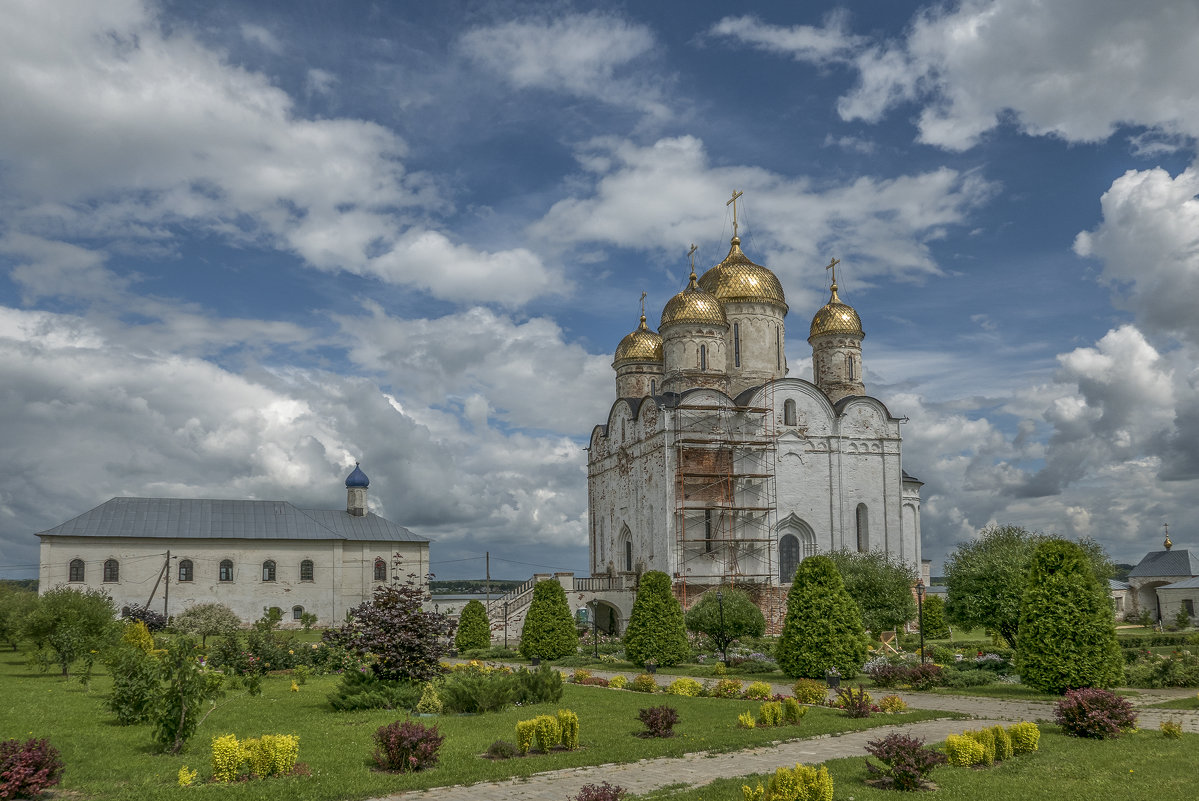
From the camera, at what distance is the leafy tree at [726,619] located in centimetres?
2511

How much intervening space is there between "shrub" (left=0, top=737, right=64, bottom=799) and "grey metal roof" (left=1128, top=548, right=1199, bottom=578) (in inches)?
2095

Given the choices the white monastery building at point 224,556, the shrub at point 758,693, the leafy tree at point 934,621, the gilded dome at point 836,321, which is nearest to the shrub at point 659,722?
the shrub at point 758,693

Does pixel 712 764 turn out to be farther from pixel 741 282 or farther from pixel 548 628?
pixel 741 282

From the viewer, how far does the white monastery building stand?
42500 mm

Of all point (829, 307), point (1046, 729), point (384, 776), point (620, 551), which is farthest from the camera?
point (829, 307)

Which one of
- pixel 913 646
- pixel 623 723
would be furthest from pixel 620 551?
pixel 623 723

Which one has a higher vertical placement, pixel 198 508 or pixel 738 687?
pixel 198 508

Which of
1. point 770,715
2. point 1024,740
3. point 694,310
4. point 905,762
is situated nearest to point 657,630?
point 770,715

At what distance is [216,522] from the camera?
4519cm

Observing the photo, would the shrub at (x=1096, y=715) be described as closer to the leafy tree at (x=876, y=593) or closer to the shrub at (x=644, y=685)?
the shrub at (x=644, y=685)

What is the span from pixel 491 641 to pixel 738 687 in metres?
18.6

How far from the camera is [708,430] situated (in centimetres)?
3397

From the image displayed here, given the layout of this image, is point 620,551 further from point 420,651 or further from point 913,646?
point 420,651

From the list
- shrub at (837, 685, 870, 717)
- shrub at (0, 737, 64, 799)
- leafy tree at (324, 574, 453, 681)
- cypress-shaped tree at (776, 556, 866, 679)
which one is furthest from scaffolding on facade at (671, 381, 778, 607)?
shrub at (0, 737, 64, 799)
